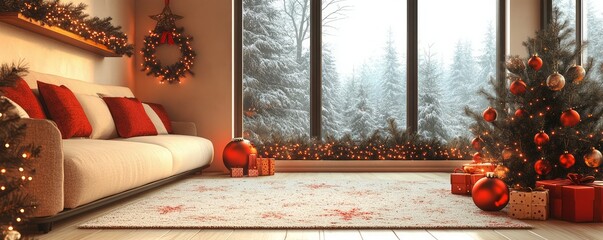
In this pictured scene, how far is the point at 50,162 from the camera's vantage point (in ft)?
9.16

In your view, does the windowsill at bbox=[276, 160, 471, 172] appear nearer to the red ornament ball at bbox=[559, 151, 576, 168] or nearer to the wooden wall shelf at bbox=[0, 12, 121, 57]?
the wooden wall shelf at bbox=[0, 12, 121, 57]

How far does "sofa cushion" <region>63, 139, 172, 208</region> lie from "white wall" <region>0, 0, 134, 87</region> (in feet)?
3.25

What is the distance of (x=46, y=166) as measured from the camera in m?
2.79

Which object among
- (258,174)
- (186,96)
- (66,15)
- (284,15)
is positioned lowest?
(258,174)

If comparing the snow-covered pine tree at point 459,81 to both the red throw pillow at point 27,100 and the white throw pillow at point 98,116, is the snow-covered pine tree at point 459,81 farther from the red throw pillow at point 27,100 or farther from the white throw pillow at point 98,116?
the red throw pillow at point 27,100

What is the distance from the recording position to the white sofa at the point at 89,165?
9.12 ft

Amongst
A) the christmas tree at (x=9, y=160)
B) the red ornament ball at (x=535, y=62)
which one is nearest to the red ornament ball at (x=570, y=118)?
the red ornament ball at (x=535, y=62)

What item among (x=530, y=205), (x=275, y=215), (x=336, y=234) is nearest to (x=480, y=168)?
(x=530, y=205)

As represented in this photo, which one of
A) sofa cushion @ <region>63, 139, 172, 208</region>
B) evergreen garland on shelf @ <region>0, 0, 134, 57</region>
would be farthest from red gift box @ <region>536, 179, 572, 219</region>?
evergreen garland on shelf @ <region>0, 0, 134, 57</region>

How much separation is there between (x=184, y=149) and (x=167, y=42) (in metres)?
1.94

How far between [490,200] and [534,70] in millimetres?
1006

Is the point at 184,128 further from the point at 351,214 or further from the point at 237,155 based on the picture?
the point at 351,214

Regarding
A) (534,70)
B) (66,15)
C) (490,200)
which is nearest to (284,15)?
(66,15)

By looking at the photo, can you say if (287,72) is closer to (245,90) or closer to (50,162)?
(245,90)
